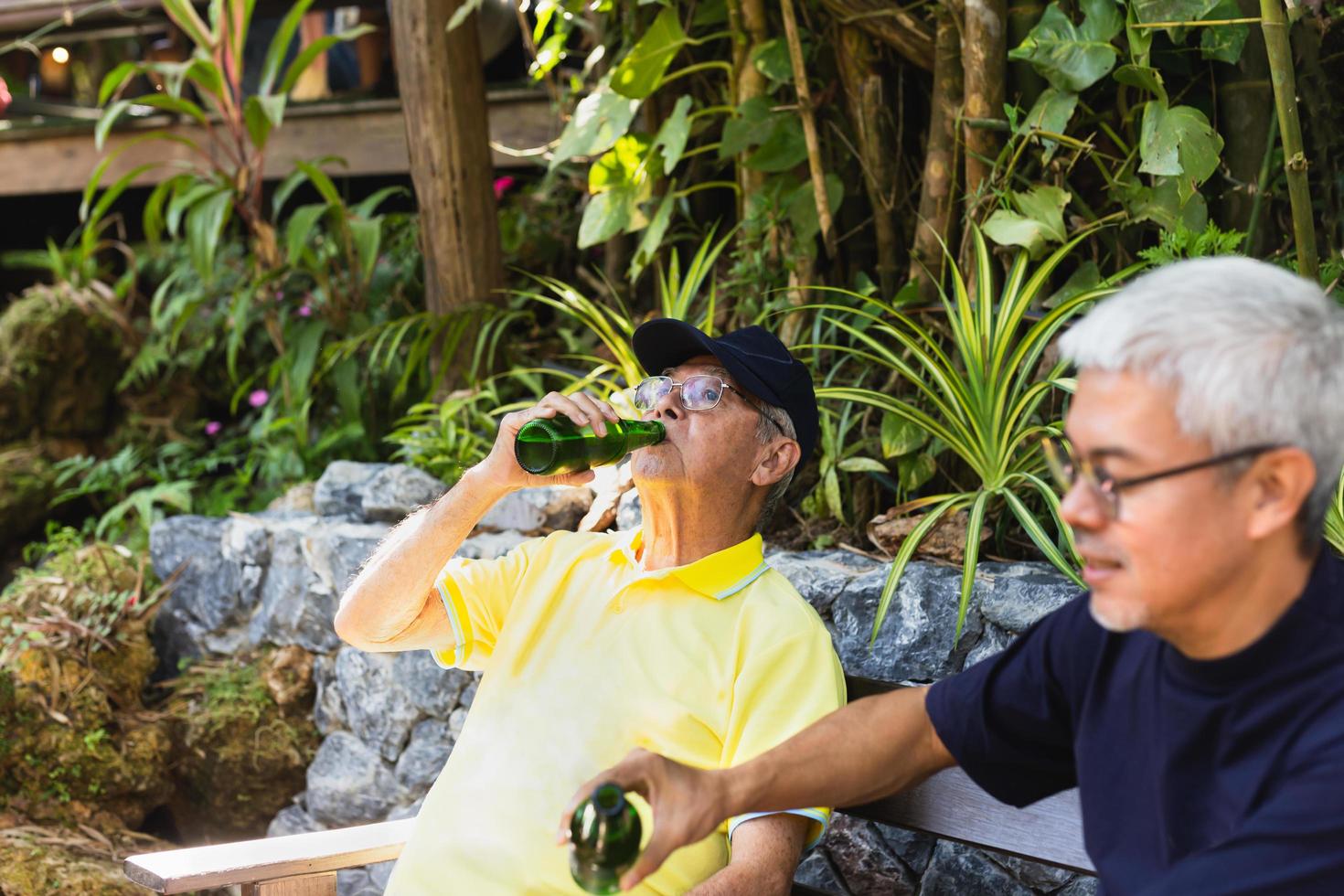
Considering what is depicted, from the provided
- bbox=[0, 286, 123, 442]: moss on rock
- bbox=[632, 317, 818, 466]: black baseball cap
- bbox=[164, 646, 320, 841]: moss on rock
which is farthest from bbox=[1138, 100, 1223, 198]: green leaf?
bbox=[0, 286, 123, 442]: moss on rock

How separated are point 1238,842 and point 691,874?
833mm

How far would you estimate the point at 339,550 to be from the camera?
3.19 meters

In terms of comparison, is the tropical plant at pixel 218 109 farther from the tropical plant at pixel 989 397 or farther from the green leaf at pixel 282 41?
the tropical plant at pixel 989 397

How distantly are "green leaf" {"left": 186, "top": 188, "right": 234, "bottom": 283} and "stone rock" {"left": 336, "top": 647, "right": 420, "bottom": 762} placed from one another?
1.31m

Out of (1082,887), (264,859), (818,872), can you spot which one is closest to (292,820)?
(264,859)

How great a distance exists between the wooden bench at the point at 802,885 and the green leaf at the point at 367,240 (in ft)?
7.51

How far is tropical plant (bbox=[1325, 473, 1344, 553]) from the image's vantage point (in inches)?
82.7

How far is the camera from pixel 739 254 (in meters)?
3.33

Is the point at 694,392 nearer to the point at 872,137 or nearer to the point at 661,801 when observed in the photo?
the point at 661,801

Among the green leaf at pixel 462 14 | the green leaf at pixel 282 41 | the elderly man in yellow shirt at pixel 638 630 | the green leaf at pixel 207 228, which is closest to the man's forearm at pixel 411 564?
the elderly man in yellow shirt at pixel 638 630

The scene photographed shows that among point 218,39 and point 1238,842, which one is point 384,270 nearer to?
point 218,39

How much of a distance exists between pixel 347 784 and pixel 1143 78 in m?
2.32

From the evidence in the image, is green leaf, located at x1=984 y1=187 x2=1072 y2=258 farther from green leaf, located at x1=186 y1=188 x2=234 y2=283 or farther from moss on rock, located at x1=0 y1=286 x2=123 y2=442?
moss on rock, located at x1=0 y1=286 x2=123 y2=442

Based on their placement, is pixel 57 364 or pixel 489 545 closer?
pixel 489 545
